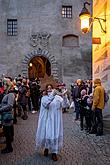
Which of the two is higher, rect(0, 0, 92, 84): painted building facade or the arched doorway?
rect(0, 0, 92, 84): painted building facade

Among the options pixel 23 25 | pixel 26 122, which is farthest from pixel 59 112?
pixel 23 25

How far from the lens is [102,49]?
39.3 feet

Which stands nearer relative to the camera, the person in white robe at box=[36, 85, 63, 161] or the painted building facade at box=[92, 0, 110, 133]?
the person in white robe at box=[36, 85, 63, 161]

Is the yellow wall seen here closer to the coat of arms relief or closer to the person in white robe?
the person in white robe

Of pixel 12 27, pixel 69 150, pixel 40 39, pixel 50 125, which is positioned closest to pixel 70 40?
pixel 40 39

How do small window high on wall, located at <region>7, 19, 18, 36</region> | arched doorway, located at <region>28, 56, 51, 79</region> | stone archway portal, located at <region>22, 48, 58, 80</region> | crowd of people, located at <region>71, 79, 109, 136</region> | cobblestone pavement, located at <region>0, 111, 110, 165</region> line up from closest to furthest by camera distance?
cobblestone pavement, located at <region>0, 111, 110, 165</region> → crowd of people, located at <region>71, 79, 109, 136</region> → stone archway portal, located at <region>22, 48, 58, 80</region> → small window high on wall, located at <region>7, 19, 18, 36</region> → arched doorway, located at <region>28, 56, 51, 79</region>

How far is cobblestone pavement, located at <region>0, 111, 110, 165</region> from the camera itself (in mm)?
7473

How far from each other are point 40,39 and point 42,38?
201 millimetres

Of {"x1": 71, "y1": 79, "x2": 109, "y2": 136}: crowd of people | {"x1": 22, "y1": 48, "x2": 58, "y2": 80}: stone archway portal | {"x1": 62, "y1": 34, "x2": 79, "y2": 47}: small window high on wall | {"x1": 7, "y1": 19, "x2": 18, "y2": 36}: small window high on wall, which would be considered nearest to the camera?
{"x1": 71, "y1": 79, "x2": 109, "y2": 136}: crowd of people

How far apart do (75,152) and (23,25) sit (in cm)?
2370

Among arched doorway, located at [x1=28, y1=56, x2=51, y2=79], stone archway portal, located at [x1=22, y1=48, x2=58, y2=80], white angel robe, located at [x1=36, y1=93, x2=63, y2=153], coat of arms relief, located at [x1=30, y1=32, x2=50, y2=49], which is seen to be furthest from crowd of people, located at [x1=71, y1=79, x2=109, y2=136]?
arched doorway, located at [x1=28, y1=56, x2=51, y2=79]

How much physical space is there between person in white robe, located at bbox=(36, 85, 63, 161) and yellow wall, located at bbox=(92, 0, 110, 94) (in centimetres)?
363

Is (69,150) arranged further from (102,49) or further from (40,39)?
(40,39)

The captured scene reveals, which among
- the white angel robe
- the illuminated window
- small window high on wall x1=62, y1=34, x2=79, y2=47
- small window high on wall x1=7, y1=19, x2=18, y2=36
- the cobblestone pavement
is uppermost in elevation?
the illuminated window
